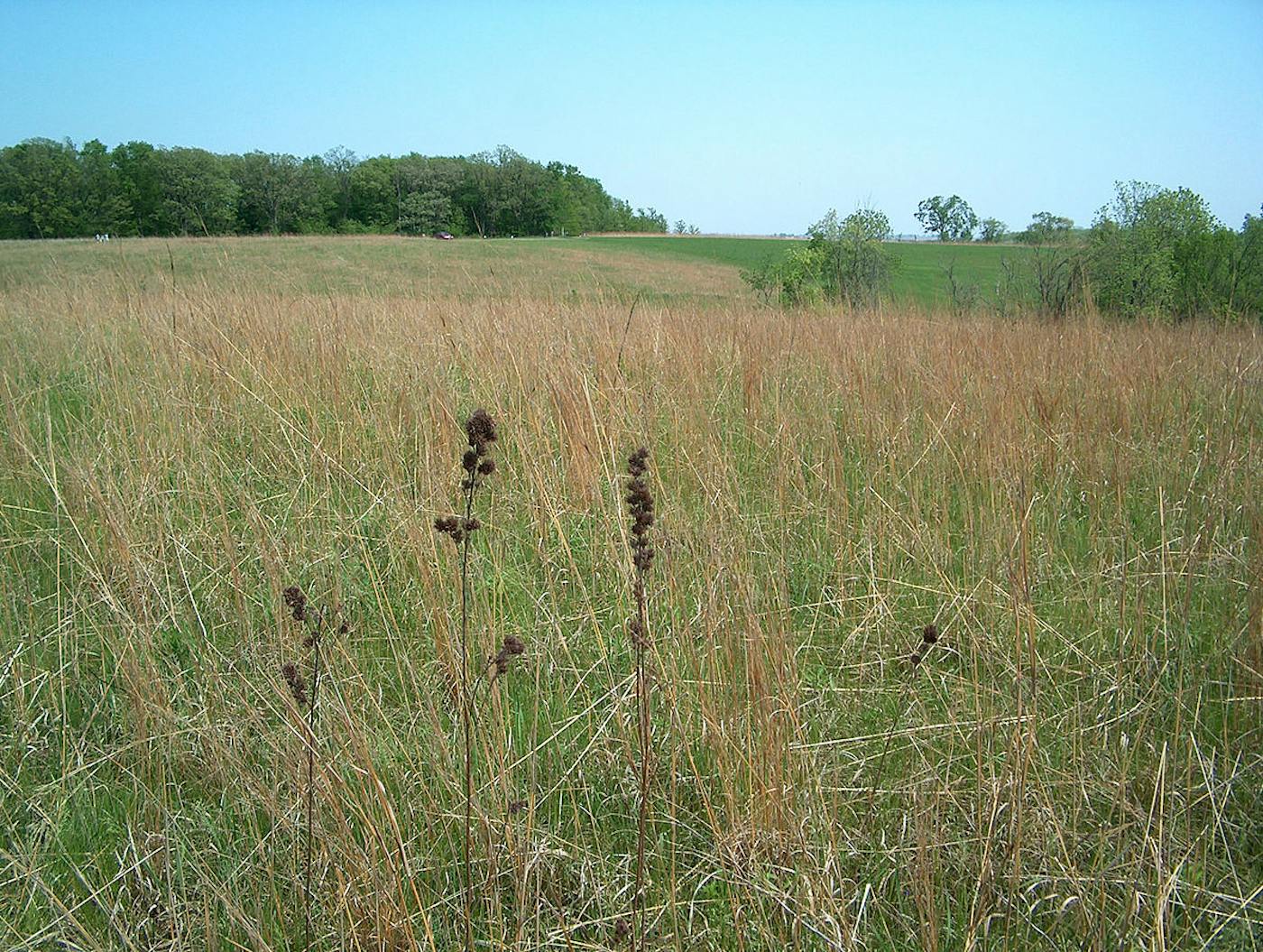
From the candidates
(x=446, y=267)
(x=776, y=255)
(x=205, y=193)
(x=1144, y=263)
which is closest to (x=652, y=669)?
(x=205, y=193)

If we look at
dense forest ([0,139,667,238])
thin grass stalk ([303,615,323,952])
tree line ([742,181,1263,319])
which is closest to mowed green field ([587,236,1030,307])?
tree line ([742,181,1263,319])

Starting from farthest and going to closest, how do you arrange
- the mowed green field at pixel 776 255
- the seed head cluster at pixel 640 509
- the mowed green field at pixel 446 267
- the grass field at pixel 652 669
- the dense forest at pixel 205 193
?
the mowed green field at pixel 776 255 < the dense forest at pixel 205 193 < the mowed green field at pixel 446 267 < the grass field at pixel 652 669 < the seed head cluster at pixel 640 509

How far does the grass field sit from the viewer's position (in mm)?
1216

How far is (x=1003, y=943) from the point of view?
1141 mm

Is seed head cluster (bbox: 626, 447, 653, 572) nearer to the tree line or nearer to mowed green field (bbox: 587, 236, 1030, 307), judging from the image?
the tree line

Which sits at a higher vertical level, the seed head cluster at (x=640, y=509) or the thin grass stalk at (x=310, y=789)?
the seed head cluster at (x=640, y=509)

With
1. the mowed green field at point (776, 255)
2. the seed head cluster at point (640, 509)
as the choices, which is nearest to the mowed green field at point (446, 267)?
the mowed green field at point (776, 255)

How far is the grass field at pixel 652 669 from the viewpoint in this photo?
3.99 feet

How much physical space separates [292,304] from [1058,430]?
5176 mm

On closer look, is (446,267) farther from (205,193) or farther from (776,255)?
(776,255)

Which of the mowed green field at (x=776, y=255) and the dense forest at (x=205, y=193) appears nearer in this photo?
the dense forest at (x=205, y=193)

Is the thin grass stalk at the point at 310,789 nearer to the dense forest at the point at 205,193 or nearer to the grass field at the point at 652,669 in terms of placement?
the grass field at the point at 652,669

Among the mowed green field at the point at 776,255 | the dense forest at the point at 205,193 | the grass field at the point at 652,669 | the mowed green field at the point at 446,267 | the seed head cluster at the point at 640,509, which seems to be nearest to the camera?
the seed head cluster at the point at 640,509

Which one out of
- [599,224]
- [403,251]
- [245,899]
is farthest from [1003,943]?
[599,224]
